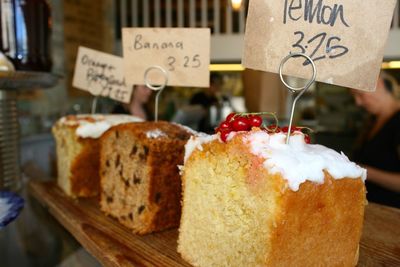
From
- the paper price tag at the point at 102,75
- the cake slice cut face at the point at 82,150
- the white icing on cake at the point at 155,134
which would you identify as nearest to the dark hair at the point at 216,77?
the paper price tag at the point at 102,75

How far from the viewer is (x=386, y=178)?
2268 mm

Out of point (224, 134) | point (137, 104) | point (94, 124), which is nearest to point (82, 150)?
point (94, 124)

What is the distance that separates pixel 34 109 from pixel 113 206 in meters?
2.33

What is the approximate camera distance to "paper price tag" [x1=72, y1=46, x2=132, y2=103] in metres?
1.95

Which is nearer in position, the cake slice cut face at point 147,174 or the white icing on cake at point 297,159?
the white icing on cake at point 297,159

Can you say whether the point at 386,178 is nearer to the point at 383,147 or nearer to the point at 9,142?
the point at 383,147

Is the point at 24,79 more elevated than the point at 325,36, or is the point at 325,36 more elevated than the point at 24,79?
the point at 325,36

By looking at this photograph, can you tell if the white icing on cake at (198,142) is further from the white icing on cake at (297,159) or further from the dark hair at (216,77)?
the dark hair at (216,77)

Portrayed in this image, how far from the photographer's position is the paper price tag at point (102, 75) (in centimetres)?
195

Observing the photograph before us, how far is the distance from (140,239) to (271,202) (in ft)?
1.97

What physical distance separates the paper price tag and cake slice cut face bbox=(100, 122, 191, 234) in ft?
1.48

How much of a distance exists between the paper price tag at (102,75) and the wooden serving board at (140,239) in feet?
1.88

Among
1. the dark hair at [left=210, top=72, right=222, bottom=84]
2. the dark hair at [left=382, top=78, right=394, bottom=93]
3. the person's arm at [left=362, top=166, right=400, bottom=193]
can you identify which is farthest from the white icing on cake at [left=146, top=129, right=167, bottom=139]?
the dark hair at [left=210, top=72, right=222, bottom=84]

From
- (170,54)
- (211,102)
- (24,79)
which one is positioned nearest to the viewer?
(24,79)
